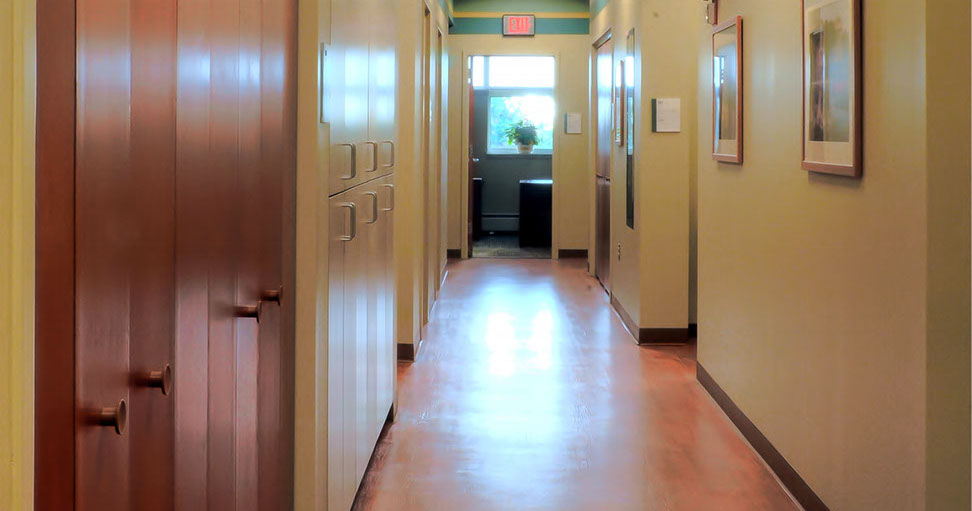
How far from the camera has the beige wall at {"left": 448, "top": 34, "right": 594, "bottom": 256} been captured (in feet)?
36.0

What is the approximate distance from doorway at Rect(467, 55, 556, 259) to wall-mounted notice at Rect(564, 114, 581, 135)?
159 centimetres

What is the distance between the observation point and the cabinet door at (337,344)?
2.71 metres

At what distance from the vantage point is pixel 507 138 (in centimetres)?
1352

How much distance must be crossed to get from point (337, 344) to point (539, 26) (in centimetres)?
877

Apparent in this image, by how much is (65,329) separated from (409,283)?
479 cm

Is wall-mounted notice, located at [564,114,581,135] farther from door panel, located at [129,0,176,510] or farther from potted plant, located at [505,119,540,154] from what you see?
door panel, located at [129,0,176,510]

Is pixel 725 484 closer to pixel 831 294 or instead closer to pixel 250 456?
pixel 831 294

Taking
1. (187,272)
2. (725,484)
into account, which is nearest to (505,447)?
(725,484)

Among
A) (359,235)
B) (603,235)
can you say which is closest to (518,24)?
(603,235)

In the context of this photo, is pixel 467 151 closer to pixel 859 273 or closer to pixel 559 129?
pixel 559 129

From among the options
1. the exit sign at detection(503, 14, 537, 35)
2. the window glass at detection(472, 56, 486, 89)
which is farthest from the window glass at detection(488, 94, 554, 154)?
the exit sign at detection(503, 14, 537, 35)

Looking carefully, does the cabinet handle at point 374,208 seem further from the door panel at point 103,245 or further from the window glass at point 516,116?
the window glass at point 516,116

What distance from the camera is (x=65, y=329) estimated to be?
3.43ft

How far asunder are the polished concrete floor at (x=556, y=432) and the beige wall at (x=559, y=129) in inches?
167
